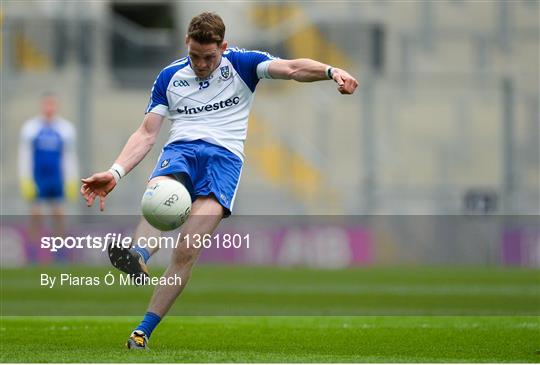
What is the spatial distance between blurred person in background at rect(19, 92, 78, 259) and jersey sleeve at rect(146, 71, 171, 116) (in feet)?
38.5

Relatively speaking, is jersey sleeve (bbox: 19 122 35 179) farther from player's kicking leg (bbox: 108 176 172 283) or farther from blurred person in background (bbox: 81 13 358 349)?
player's kicking leg (bbox: 108 176 172 283)

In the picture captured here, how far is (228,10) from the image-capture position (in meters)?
25.9

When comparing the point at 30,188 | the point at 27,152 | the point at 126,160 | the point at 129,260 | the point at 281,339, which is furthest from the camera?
the point at 30,188

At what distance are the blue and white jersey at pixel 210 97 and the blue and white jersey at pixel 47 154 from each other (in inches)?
464

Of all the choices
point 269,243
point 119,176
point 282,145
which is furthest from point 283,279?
point 119,176

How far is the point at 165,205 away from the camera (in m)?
7.47

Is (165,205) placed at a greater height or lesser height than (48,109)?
greater

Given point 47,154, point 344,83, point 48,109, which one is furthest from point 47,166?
point 344,83

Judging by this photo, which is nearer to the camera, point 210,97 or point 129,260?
point 129,260

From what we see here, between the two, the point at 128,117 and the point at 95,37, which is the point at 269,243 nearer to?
the point at 128,117

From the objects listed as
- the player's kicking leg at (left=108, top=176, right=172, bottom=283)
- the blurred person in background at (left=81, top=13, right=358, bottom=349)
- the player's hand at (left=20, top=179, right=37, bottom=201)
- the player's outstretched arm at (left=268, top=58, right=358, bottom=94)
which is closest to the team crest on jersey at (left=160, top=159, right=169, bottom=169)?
the blurred person in background at (left=81, top=13, right=358, bottom=349)

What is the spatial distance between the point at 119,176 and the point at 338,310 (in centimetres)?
452

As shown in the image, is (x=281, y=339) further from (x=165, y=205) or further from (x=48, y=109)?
(x=48, y=109)

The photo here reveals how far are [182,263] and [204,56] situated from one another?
1361 mm
